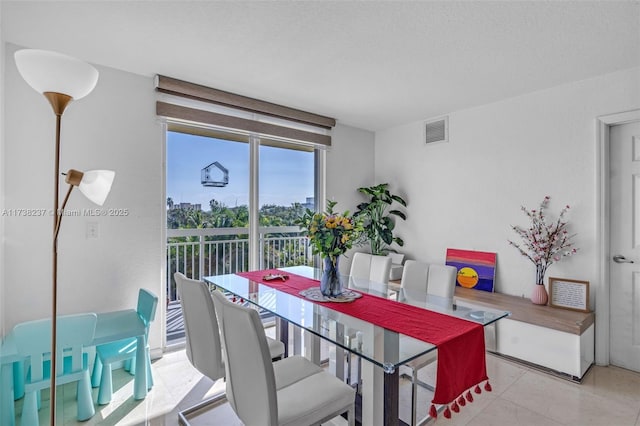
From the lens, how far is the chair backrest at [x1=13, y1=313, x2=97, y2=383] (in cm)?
179

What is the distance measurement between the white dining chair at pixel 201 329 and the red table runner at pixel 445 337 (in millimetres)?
647

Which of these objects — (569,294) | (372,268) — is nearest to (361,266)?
(372,268)

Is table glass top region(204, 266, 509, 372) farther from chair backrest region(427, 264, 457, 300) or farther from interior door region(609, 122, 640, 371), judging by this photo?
interior door region(609, 122, 640, 371)

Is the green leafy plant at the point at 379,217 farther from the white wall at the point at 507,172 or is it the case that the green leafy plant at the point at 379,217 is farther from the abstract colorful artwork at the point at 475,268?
the abstract colorful artwork at the point at 475,268

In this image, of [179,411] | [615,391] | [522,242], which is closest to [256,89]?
[179,411]

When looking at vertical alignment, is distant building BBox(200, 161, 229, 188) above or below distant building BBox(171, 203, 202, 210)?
above

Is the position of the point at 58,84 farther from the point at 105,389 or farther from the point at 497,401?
the point at 497,401

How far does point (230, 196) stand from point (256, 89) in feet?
3.66

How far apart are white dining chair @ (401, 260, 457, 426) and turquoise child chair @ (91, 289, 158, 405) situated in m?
1.84

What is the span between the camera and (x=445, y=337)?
4.90 feet

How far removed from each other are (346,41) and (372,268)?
6.02 ft

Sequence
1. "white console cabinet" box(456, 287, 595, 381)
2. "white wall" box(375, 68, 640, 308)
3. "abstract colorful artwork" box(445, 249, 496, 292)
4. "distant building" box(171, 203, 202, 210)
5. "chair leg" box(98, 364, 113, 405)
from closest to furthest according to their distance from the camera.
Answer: "chair leg" box(98, 364, 113, 405), "white console cabinet" box(456, 287, 595, 381), "white wall" box(375, 68, 640, 308), "distant building" box(171, 203, 202, 210), "abstract colorful artwork" box(445, 249, 496, 292)

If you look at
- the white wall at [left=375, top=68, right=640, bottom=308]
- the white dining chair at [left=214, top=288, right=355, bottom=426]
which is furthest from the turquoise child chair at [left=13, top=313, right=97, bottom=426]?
the white wall at [left=375, top=68, right=640, bottom=308]

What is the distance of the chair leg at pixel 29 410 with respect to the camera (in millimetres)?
1790
